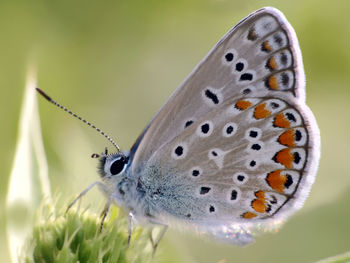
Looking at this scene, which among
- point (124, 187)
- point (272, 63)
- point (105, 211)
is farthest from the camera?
point (124, 187)

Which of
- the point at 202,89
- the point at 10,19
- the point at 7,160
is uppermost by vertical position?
the point at 10,19

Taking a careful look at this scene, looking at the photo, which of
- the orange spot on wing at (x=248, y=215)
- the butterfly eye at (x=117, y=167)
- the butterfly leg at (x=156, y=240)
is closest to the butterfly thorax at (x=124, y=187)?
the butterfly eye at (x=117, y=167)

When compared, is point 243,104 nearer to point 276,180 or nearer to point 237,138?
point 237,138

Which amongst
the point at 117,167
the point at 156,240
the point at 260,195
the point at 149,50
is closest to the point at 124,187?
the point at 117,167

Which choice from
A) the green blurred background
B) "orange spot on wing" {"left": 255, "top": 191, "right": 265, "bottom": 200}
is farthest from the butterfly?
the green blurred background

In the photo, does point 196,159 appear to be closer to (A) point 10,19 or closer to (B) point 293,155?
(B) point 293,155

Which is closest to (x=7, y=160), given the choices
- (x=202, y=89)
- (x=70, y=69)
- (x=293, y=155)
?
(x=70, y=69)

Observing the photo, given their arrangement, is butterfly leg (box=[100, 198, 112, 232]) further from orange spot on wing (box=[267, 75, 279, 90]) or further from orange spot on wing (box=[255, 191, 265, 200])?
orange spot on wing (box=[267, 75, 279, 90])
